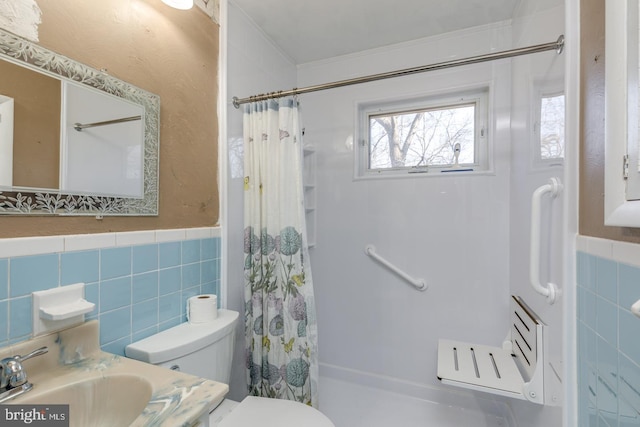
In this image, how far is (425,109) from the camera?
6.48 feet

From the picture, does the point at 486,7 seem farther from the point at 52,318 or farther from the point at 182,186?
the point at 52,318

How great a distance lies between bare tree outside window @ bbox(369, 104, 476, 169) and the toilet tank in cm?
149

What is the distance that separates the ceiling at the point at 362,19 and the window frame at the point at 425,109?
1.25ft

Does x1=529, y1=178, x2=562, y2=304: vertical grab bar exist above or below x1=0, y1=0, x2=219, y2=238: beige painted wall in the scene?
below

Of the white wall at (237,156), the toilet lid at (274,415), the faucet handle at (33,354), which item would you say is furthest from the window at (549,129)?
the faucet handle at (33,354)

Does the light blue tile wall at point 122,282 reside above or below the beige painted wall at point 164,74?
below

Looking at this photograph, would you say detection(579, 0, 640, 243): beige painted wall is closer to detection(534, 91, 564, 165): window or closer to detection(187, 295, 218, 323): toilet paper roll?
detection(534, 91, 564, 165): window

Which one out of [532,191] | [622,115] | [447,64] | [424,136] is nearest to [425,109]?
[424,136]

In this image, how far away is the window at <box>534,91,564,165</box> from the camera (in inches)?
39.0

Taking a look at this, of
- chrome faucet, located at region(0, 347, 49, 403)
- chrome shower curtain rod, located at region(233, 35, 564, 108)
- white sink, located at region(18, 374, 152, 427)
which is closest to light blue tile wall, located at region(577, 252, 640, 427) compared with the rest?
chrome shower curtain rod, located at region(233, 35, 564, 108)

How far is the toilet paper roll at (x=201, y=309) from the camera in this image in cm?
122

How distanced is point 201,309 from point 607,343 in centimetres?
133

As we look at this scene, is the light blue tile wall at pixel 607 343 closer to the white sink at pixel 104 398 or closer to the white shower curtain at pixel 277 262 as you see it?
the white shower curtain at pixel 277 262

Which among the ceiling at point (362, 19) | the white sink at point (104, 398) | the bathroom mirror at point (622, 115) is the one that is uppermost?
the ceiling at point (362, 19)
